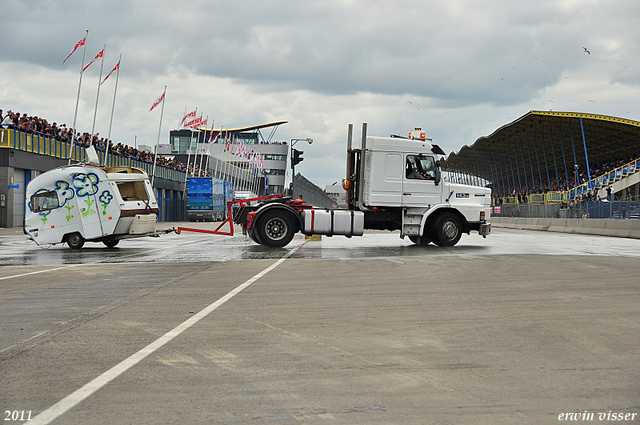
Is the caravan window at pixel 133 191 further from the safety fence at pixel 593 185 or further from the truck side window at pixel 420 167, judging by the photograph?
the safety fence at pixel 593 185

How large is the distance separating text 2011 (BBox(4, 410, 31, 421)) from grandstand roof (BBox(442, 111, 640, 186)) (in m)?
52.2

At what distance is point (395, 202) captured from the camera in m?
20.3

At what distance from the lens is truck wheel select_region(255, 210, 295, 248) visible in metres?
19.6

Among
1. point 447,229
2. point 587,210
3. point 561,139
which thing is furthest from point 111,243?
point 561,139

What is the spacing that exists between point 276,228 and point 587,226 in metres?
23.2

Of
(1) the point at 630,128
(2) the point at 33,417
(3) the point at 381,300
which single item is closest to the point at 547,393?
(2) the point at 33,417

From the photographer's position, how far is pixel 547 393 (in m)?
4.81

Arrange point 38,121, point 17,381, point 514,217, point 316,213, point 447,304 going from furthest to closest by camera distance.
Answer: point 514,217 < point 38,121 < point 316,213 < point 447,304 < point 17,381

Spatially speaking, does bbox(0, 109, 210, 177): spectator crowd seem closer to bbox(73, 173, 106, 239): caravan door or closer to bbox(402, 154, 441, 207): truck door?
bbox(73, 173, 106, 239): caravan door

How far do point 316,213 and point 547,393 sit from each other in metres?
15.2

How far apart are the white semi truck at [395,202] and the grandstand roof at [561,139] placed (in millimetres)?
35057

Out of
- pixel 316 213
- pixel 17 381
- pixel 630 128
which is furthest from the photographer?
pixel 630 128

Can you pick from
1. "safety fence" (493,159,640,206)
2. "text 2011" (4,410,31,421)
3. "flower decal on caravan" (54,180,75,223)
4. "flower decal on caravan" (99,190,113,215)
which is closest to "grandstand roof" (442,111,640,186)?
"safety fence" (493,159,640,206)

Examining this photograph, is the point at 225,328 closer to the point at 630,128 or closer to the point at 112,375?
the point at 112,375
